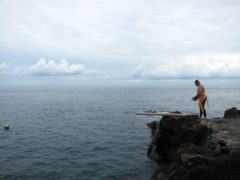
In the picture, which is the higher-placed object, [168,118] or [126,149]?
[168,118]

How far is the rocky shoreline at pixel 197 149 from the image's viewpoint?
29.4ft

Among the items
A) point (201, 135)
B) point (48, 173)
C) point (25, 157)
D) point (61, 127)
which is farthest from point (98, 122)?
point (201, 135)

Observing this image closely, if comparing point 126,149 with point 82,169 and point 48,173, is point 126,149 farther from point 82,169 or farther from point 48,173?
point 48,173

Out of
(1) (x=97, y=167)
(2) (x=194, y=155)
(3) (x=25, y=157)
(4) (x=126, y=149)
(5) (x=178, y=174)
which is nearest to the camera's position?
(5) (x=178, y=174)

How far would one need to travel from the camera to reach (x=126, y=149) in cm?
2442

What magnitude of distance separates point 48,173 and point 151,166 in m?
8.66

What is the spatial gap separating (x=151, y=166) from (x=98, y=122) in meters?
22.0

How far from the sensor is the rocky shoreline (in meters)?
8.97

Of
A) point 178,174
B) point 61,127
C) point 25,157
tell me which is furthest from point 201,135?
point 61,127

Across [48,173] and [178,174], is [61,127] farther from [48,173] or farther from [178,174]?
[178,174]

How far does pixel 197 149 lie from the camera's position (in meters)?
11.5

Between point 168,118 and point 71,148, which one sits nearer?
point 168,118

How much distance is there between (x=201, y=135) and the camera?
55.6 ft

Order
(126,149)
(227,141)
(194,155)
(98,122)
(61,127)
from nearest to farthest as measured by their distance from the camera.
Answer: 1. (194,155)
2. (227,141)
3. (126,149)
4. (61,127)
5. (98,122)
